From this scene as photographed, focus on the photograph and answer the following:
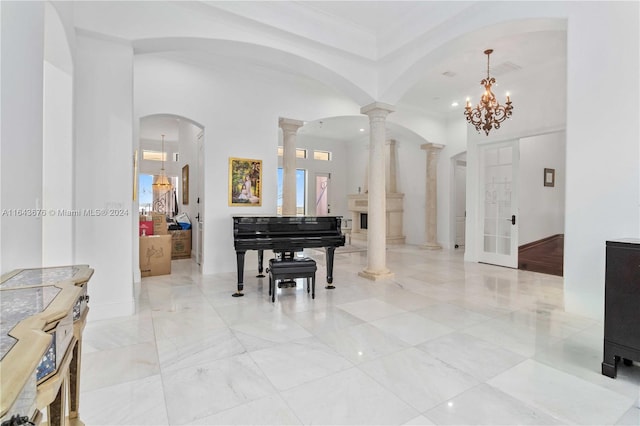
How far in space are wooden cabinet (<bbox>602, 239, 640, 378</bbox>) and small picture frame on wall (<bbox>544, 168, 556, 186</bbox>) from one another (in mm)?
7243

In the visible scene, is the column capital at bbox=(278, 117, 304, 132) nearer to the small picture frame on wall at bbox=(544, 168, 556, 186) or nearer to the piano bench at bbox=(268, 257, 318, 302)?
the piano bench at bbox=(268, 257, 318, 302)

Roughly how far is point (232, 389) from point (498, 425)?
5.19ft


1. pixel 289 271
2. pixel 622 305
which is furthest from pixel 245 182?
pixel 622 305

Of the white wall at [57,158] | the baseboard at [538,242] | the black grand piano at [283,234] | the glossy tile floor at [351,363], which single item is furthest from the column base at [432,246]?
the white wall at [57,158]

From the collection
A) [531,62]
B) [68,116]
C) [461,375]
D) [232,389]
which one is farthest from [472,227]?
[68,116]

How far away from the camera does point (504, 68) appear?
5723 millimetres

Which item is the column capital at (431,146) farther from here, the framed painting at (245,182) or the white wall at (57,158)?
the white wall at (57,158)

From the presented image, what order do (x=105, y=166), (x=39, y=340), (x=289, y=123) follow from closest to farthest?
(x=39, y=340), (x=105, y=166), (x=289, y=123)

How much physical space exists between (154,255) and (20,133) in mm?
4003

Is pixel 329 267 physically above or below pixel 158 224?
below

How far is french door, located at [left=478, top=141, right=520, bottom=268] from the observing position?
603cm

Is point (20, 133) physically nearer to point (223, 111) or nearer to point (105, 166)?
point (105, 166)

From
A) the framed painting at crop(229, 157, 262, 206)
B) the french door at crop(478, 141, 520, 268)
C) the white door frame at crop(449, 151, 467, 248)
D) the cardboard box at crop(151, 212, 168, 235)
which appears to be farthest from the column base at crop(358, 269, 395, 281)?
the white door frame at crop(449, 151, 467, 248)

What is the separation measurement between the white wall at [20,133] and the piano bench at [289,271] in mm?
2399
